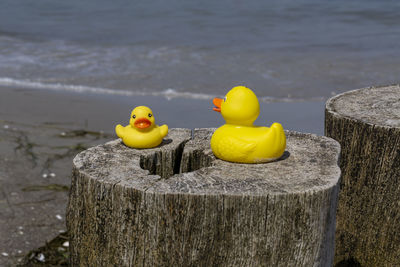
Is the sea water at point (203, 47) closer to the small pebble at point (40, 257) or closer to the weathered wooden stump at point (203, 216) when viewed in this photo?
the small pebble at point (40, 257)

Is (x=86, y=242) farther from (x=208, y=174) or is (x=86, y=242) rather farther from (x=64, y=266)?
(x=64, y=266)

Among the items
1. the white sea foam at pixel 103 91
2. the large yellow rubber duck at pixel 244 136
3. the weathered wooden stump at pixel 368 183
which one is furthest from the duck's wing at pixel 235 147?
the white sea foam at pixel 103 91

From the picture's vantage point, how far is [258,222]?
215cm

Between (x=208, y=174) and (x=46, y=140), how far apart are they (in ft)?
11.0

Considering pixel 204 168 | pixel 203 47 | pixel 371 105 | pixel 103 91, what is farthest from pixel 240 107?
pixel 203 47

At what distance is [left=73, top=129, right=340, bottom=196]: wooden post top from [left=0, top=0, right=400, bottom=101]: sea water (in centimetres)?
400

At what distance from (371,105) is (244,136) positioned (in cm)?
124

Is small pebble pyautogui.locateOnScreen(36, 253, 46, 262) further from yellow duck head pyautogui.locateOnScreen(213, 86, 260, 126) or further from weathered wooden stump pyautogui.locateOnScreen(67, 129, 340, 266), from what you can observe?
yellow duck head pyautogui.locateOnScreen(213, 86, 260, 126)

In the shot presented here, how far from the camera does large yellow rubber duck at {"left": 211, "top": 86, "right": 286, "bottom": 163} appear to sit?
8.12 feet

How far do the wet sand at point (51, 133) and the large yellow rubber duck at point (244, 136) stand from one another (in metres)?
1.83

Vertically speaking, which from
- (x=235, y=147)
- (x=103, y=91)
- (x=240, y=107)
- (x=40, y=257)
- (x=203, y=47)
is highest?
(x=240, y=107)

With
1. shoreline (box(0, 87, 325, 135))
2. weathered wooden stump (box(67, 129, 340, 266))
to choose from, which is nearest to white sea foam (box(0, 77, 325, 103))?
shoreline (box(0, 87, 325, 135))

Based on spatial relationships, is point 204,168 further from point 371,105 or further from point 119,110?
point 119,110

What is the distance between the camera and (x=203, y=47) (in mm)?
9930
